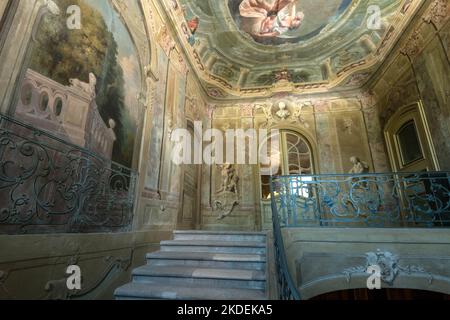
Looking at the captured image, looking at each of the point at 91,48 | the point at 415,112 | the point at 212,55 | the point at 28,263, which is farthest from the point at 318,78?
the point at 28,263

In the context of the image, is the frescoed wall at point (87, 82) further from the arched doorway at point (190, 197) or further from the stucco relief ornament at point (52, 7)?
the arched doorway at point (190, 197)

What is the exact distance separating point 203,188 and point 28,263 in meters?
6.15

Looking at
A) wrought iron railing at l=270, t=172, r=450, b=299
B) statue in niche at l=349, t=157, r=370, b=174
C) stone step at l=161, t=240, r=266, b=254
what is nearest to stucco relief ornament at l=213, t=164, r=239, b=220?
wrought iron railing at l=270, t=172, r=450, b=299

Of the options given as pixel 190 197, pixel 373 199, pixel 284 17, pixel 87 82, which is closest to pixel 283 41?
pixel 284 17

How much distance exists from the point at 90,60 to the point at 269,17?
18.9ft

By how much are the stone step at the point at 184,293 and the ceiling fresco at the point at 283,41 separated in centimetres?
593

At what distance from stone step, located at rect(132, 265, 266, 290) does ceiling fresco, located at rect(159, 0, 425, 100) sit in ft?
18.9

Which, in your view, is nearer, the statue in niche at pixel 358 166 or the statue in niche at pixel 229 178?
the statue in niche at pixel 358 166

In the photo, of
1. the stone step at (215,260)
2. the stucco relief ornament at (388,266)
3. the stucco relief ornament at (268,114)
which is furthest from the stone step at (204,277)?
the stucco relief ornament at (268,114)

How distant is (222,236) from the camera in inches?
169

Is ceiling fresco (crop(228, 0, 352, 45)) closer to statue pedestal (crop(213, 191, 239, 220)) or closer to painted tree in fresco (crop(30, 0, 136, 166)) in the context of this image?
painted tree in fresco (crop(30, 0, 136, 166))

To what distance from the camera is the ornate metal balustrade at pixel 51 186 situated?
2.12 metres
